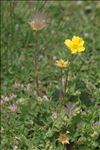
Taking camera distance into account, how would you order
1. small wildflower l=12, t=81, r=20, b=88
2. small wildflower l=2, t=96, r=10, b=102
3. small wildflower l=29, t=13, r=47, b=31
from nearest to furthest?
1. small wildflower l=29, t=13, r=47, b=31
2. small wildflower l=2, t=96, r=10, b=102
3. small wildflower l=12, t=81, r=20, b=88

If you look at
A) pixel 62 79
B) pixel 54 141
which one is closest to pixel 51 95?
pixel 62 79

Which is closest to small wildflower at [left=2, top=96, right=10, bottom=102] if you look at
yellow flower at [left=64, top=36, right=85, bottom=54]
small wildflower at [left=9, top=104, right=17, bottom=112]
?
small wildflower at [left=9, top=104, right=17, bottom=112]

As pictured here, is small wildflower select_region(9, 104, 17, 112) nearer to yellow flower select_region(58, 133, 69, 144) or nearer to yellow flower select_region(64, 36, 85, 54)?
yellow flower select_region(58, 133, 69, 144)

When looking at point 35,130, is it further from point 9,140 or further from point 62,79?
point 62,79

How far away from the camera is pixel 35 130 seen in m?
3.41

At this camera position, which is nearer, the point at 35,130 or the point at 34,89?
the point at 35,130

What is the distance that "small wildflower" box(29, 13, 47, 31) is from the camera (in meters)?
3.54

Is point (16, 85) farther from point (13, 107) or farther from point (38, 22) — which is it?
point (38, 22)

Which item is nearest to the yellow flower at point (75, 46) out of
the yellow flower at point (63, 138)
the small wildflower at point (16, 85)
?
the yellow flower at point (63, 138)

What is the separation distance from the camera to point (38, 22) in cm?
357

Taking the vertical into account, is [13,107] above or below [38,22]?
below

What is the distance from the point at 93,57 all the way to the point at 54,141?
1.16 m

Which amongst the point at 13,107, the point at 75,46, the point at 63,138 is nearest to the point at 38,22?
the point at 75,46

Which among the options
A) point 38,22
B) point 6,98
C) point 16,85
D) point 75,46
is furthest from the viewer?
point 16,85
